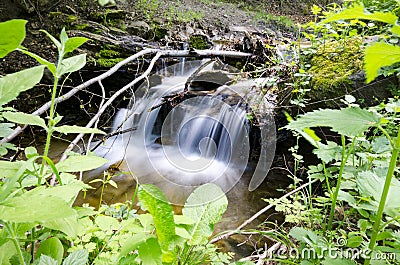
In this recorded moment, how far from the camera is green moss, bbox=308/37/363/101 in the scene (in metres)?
2.49

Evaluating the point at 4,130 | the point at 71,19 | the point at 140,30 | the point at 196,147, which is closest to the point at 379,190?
the point at 4,130

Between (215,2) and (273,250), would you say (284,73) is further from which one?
(215,2)

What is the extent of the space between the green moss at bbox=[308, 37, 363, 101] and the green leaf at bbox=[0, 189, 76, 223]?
2.63m

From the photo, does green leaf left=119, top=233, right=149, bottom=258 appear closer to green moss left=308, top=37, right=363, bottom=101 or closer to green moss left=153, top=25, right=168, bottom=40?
green moss left=308, top=37, right=363, bottom=101

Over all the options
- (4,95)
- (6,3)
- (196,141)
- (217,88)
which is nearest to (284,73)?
(217,88)

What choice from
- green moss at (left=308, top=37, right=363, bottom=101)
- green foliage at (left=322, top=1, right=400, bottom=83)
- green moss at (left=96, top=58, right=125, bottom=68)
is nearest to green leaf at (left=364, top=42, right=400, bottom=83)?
green foliage at (left=322, top=1, right=400, bottom=83)

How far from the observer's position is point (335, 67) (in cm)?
266

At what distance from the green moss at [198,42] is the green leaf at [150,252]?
A: 5.33m

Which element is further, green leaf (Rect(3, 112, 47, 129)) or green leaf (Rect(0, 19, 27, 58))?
green leaf (Rect(3, 112, 47, 129))

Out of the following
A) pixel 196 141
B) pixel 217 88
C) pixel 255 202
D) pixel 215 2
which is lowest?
pixel 255 202

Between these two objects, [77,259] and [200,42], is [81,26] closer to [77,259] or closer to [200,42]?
[200,42]

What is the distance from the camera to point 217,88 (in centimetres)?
389

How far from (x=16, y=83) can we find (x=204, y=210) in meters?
0.62

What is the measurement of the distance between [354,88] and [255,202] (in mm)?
1493
